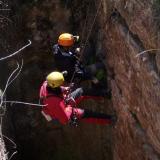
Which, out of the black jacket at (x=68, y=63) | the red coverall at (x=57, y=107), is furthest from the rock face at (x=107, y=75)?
the red coverall at (x=57, y=107)

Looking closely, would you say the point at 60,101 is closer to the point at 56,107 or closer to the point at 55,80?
the point at 56,107

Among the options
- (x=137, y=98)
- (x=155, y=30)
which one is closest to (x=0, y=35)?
(x=137, y=98)

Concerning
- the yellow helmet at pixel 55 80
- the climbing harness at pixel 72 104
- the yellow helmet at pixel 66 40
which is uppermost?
the yellow helmet at pixel 66 40

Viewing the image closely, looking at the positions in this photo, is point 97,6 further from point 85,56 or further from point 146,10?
point 146,10

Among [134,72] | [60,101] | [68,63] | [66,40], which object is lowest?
[60,101]

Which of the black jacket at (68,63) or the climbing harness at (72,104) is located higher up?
the black jacket at (68,63)

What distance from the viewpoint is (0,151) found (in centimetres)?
621

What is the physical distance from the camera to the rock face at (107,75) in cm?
642

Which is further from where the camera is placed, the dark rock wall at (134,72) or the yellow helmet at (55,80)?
the yellow helmet at (55,80)

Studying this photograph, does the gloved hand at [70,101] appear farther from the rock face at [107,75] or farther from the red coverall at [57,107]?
the rock face at [107,75]

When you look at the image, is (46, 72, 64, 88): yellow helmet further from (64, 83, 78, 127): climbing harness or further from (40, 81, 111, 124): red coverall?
(64, 83, 78, 127): climbing harness

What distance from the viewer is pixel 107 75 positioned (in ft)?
27.5

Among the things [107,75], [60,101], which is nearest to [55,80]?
[60,101]

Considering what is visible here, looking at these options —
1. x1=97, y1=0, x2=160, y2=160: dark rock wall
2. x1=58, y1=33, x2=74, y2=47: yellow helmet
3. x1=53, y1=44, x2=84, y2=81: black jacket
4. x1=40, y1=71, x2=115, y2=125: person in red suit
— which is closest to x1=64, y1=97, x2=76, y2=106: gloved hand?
x1=40, y1=71, x2=115, y2=125: person in red suit
